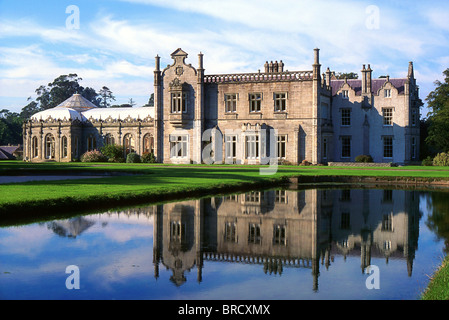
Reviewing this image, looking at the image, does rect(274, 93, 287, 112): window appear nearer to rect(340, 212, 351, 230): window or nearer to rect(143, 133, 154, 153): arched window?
rect(143, 133, 154, 153): arched window

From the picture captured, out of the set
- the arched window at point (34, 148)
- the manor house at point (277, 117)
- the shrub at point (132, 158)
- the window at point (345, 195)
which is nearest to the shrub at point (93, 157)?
the shrub at point (132, 158)

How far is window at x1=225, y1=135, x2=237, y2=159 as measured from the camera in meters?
44.0

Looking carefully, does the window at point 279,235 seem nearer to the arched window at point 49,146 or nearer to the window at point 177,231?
the window at point 177,231

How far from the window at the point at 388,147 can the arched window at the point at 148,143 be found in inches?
822

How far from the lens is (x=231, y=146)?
4403cm

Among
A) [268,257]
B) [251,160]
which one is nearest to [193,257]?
[268,257]

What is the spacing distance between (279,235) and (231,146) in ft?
106

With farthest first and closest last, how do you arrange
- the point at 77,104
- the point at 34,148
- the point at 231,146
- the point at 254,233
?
the point at 77,104, the point at 34,148, the point at 231,146, the point at 254,233

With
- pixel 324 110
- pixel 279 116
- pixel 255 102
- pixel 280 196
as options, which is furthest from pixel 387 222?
pixel 324 110

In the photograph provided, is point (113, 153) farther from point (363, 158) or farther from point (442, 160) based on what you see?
point (442, 160)

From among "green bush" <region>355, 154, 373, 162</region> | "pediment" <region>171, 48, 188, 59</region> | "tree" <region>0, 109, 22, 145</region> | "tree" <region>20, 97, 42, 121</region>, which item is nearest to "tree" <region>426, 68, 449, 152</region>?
"green bush" <region>355, 154, 373, 162</region>

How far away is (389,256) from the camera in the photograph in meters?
10.1

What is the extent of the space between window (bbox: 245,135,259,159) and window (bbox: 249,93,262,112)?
2302 mm
